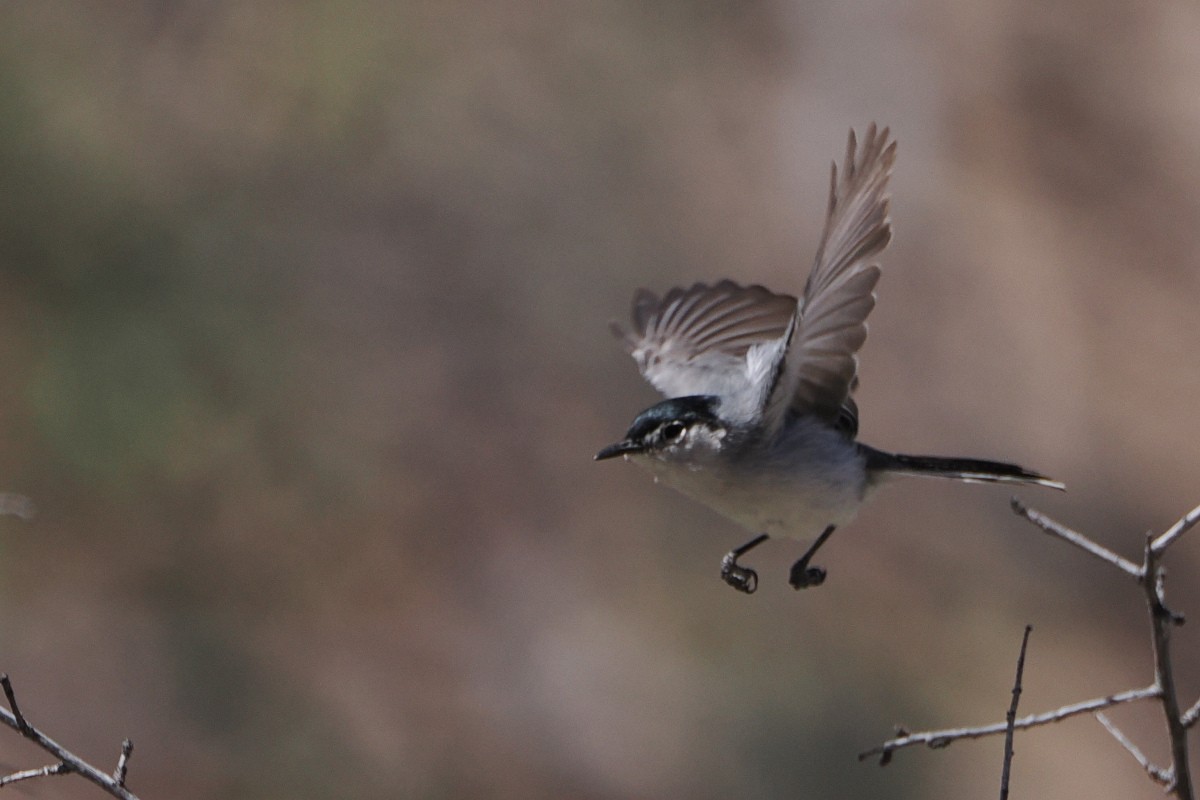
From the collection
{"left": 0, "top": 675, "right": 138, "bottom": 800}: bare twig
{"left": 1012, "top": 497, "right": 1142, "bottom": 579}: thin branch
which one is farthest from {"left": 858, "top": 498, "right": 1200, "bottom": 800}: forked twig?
{"left": 0, "top": 675, "right": 138, "bottom": 800}: bare twig

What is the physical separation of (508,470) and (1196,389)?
5.62 meters

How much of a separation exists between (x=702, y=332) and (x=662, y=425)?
1.06 m

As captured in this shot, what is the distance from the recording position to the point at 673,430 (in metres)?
3.51

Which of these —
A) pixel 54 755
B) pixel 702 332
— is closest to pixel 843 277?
pixel 702 332

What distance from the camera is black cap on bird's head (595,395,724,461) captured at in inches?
138

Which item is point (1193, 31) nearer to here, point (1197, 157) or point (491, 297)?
point (1197, 157)

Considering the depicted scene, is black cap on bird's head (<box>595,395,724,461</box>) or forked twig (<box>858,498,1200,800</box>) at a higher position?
black cap on bird's head (<box>595,395,724,461</box>)

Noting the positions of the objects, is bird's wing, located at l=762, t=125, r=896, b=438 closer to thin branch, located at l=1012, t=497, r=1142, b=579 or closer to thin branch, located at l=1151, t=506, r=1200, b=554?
thin branch, located at l=1012, t=497, r=1142, b=579

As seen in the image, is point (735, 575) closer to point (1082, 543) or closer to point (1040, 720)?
point (1040, 720)

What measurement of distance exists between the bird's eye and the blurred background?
341cm

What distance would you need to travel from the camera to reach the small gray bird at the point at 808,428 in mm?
3135

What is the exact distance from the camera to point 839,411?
3711mm

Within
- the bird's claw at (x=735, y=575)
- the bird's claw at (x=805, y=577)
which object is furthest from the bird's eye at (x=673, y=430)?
the bird's claw at (x=805, y=577)

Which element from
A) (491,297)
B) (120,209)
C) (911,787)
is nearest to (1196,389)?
(911,787)
